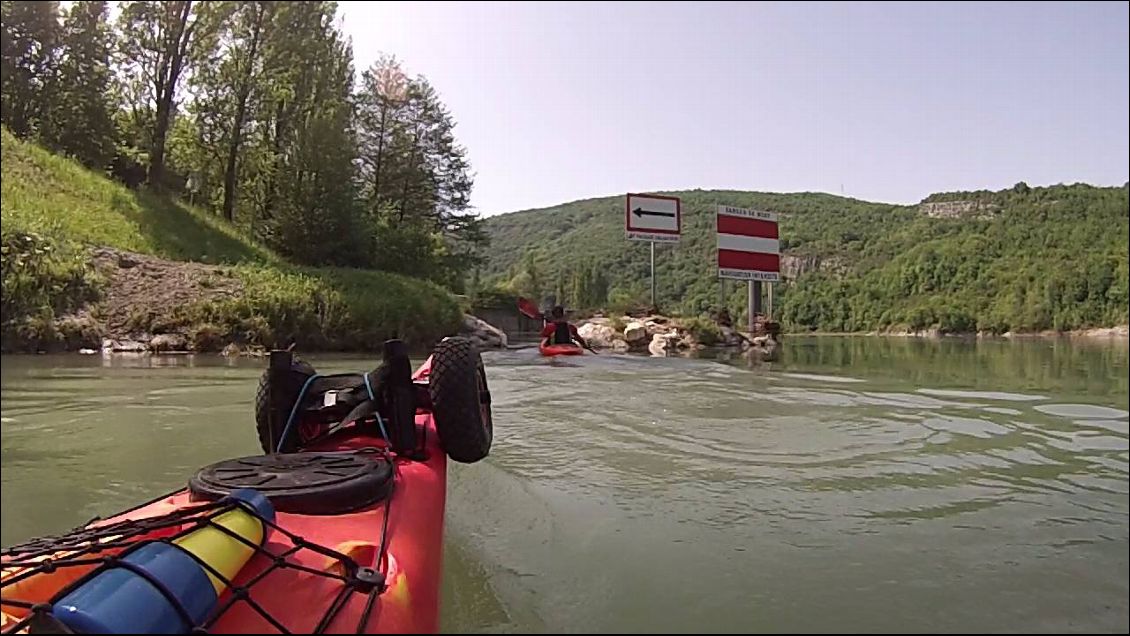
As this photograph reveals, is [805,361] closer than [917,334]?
No

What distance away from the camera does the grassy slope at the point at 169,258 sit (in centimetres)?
827

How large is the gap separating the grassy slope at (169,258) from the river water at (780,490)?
11.8 ft

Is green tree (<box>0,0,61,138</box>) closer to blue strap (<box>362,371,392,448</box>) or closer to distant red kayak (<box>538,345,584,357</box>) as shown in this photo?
distant red kayak (<box>538,345,584,357</box>)

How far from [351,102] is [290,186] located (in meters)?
4.62

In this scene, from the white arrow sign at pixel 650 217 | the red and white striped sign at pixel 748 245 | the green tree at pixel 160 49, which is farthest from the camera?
the green tree at pixel 160 49

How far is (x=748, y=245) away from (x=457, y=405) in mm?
1652

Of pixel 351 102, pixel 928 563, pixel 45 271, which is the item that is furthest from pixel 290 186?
pixel 928 563

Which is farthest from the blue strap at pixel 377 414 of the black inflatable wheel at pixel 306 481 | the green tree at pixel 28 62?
the green tree at pixel 28 62

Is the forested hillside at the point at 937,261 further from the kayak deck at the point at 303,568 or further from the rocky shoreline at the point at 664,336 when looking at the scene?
the kayak deck at the point at 303,568

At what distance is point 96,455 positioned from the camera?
12.7 feet

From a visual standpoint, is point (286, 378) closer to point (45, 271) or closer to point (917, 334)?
point (917, 334)

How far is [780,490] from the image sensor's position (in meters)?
2.43

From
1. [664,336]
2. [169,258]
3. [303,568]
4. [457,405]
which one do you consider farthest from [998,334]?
[169,258]

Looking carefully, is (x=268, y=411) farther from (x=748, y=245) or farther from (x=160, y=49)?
(x=160, y=49)
